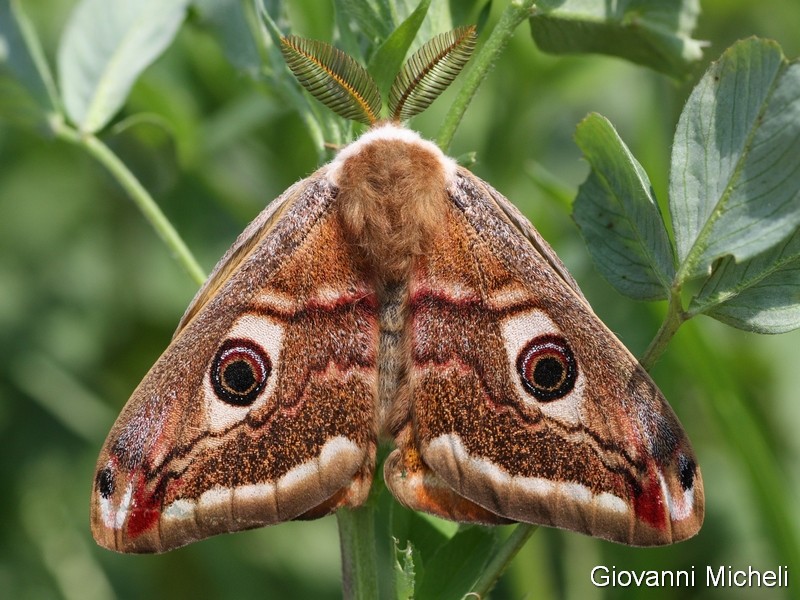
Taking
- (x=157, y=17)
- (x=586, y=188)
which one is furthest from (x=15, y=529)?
(x=586, y=188)

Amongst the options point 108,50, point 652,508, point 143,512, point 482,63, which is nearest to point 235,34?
point 108,50

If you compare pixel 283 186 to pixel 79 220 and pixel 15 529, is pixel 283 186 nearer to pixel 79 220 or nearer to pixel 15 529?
pixel 79 220

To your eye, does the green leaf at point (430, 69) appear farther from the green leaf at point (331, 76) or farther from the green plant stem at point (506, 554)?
the green plant stem at point (506, 554)

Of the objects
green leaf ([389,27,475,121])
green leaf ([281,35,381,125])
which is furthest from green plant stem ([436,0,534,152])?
green leaf ([281,35,381,125])

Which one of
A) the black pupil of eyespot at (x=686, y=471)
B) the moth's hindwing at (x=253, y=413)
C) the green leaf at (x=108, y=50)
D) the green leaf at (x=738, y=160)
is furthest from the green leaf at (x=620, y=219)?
the green leaf at (x=108, y=50)

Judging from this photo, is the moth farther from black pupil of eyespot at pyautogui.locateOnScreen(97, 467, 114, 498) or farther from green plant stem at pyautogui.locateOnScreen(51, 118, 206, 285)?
green plant stem at pyautogui.locateOnScreen(51, 118, 206, 285)
